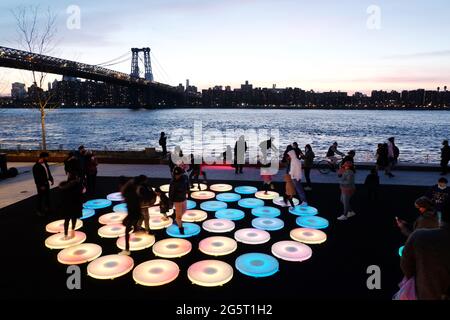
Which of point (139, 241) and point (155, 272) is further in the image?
point (139, 241)

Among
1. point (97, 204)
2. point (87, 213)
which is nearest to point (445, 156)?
point (97, 204)

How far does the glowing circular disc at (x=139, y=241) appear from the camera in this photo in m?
6.84

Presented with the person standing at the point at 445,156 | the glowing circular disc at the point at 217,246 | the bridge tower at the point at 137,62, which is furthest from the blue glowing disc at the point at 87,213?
the bridge tower at the point at 137,62

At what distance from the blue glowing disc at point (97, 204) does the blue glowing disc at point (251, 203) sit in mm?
4376

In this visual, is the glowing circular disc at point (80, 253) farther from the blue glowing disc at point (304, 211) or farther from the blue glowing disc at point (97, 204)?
the blue glowing disc at point (304, 211)

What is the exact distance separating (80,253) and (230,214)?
4091 millimetres

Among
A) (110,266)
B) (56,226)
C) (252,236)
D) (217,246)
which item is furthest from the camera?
(56,226)

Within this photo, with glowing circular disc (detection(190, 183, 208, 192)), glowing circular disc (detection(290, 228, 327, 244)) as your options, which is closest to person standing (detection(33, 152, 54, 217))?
glowing circular disc (detection(190, 183, 208, 192))

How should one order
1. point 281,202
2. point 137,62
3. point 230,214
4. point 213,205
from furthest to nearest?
point 137,62
point 281,202
point 213,205
point 230,214

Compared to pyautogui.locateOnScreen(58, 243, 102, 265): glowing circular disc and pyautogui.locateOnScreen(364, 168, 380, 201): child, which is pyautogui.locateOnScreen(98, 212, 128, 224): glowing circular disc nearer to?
pyautogui.locateOnScreen(58, 243, 102, 265): glowing circular disc

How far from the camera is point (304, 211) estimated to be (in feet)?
29.8

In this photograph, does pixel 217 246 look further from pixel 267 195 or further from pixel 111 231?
pixel 267 195

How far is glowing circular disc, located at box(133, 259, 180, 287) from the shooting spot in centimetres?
546
